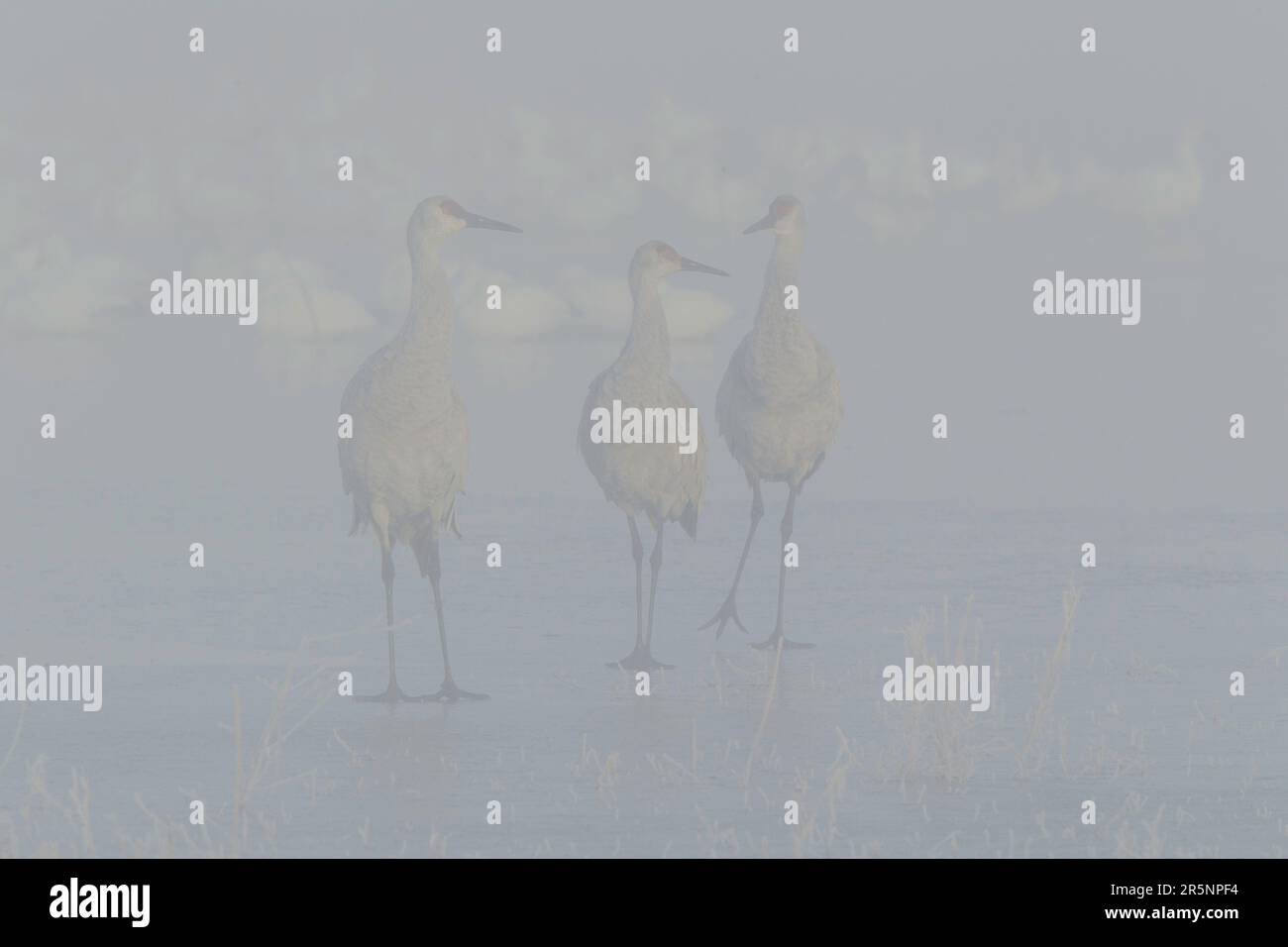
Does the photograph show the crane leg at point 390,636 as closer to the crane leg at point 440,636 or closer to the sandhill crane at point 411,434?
the sandhill crane at point 411,434

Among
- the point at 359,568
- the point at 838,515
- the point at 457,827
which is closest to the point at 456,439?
the point at 457,827

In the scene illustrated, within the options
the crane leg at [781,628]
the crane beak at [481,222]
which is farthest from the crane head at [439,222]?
the crane leg at [781,628]

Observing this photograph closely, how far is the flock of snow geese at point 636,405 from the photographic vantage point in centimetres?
1241

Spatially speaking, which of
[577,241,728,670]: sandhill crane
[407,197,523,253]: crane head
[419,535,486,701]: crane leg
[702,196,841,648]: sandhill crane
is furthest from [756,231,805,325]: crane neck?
[419,535,486,701]: crane leg

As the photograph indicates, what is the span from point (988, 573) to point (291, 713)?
840 cm

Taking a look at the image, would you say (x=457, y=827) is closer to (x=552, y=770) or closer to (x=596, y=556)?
(x=552, y=770)

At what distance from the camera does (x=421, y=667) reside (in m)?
13.7

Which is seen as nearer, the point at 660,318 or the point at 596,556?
the point at 660,318

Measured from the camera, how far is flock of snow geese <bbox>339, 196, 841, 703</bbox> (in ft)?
40.7

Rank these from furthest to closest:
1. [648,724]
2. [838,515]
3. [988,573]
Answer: [838,515]
[988,573]
[648,724]

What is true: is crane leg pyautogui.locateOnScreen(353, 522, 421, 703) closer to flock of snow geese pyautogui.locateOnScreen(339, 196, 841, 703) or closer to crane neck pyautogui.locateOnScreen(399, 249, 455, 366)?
flock of snow geese pyautogui.locateOnScreen(339, 196, 841, 703)

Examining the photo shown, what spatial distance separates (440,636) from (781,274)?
A: 3840mm

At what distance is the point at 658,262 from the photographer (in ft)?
45.8

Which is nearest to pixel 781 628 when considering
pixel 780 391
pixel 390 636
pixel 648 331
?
pixel 780 391
